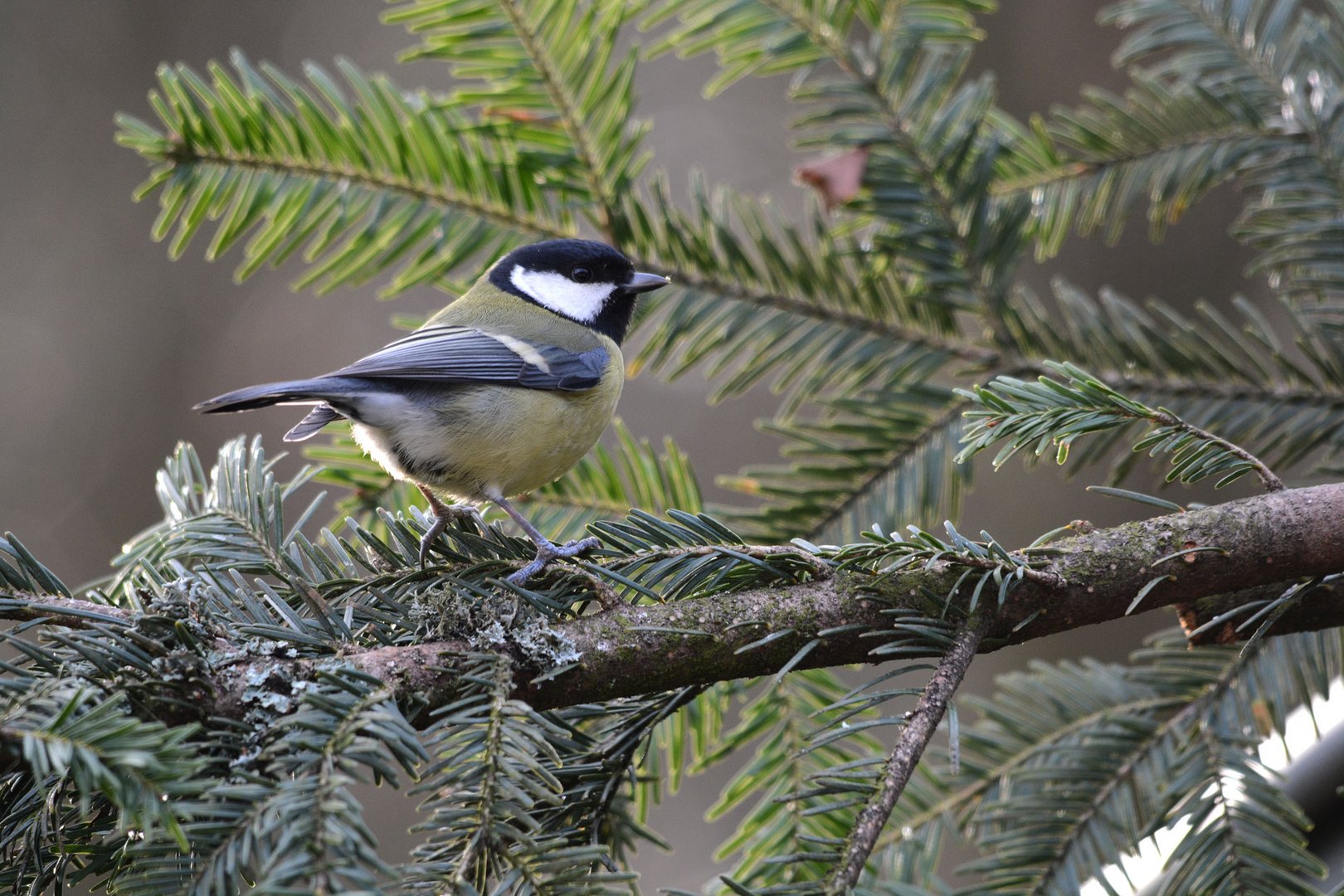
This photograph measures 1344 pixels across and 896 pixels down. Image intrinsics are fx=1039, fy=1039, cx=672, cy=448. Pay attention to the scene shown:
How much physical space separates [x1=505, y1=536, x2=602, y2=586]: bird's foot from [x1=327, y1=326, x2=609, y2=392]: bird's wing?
0.59 metres

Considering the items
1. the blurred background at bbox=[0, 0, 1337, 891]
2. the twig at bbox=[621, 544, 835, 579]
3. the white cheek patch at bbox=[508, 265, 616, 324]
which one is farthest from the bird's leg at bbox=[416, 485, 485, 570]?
the blurred background at bbox=[0, 0, 1337, 891]

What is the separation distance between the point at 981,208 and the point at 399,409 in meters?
0.85

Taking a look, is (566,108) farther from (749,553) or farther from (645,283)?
(749,553)

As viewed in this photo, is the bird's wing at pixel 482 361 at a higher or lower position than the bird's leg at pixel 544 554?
higher

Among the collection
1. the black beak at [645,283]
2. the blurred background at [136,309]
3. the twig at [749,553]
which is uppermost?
the blurred background at [136,309]

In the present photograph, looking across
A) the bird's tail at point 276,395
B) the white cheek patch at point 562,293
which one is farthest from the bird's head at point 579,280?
the bird's tail at point 276,395

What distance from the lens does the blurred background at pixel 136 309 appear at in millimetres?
4066

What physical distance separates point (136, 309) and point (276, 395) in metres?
3.41

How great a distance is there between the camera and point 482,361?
1.66 meters

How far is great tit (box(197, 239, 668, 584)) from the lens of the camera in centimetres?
147

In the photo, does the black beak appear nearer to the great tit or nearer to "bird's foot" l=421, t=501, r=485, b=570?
the great tit

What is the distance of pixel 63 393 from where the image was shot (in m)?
4.15

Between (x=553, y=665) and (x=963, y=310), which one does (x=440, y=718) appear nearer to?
(x=553, y=665)

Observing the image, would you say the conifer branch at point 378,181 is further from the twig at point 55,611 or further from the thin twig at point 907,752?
the thin twig at point 907,752
